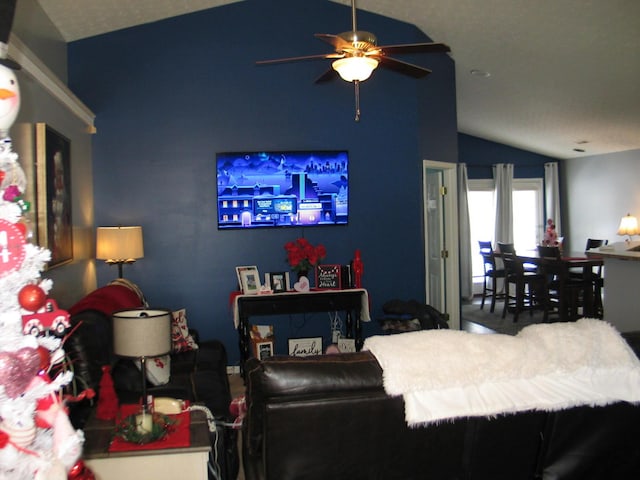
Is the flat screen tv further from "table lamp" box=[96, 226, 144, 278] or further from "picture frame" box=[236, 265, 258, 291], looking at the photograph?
"table lamp" box=[96, 226, 144, 278]

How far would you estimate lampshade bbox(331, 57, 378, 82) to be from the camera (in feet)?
10.3

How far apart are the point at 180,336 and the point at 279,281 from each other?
113 centimetres

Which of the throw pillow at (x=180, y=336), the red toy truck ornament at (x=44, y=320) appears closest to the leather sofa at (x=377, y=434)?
the red toy truck ornament at (x=44, y=320)

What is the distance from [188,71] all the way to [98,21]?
0.87m

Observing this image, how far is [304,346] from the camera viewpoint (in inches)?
211

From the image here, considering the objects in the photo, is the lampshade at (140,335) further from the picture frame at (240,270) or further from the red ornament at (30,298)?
the picture frame at (240,270)

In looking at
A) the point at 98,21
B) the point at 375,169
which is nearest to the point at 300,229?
the point at 375,169

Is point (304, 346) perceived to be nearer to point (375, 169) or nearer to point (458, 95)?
point (375, 169)

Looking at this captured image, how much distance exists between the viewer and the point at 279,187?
5.29m

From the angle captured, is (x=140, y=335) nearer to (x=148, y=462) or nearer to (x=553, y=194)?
(x=148, y=462)

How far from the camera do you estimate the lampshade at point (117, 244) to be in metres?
4.72

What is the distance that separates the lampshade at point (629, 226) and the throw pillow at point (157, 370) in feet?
22.7

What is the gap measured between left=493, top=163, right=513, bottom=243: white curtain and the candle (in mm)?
7912

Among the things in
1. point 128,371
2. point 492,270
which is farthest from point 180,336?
point 492,270
